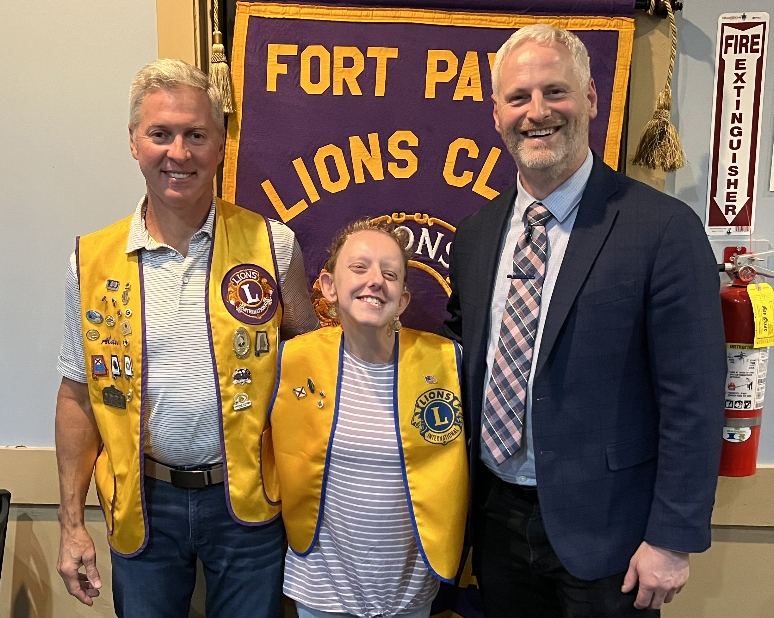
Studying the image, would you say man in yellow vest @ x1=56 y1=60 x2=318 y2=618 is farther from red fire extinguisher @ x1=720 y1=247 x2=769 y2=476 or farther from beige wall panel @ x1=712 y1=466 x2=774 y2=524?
beige wall panel @ x1=712 y1=466 x2=774 y2=524

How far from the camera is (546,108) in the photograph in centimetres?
133

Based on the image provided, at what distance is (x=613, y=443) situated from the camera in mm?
1333

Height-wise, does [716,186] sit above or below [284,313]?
above

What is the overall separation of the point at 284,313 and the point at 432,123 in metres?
0.72

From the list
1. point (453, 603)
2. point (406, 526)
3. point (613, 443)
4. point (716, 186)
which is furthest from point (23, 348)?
point (716, 186)

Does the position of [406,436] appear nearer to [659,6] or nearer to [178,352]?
[178,352]

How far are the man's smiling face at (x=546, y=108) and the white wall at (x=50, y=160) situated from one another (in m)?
1.13

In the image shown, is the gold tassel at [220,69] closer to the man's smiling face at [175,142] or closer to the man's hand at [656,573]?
the man's smiling face at [175,142]

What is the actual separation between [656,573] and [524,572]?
299mm

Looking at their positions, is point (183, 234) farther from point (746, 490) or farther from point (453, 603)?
point (746, 490)

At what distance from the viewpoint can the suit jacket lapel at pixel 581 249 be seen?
130cm

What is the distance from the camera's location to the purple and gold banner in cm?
187

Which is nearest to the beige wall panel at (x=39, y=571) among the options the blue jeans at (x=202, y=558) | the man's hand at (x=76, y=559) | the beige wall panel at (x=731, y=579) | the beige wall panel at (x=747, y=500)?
the man's hand at (x=76, y=559)

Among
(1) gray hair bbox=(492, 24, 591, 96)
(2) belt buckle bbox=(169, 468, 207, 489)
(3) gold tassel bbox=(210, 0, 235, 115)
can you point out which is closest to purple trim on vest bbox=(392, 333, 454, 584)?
(2) belt buckle bbox=(169, 468, 207, 489)
